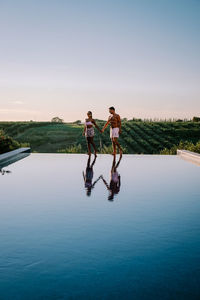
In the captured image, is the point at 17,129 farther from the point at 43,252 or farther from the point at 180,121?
the point at 43,252

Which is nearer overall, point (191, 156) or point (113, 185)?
point (113, 185)

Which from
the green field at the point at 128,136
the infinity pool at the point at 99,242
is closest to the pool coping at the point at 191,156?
the infinity pool at the point at 99,242

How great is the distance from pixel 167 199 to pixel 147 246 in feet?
9.68

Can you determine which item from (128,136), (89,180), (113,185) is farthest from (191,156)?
(128,136)

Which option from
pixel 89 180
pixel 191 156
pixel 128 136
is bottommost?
pixel 89 180

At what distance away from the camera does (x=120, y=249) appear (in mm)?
4086

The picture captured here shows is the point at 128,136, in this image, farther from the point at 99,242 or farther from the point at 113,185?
the point at 99,242

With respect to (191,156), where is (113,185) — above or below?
below

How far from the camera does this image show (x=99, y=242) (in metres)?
4.31

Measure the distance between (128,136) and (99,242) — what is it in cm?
3365

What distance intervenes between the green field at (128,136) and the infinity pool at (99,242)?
2422 cm

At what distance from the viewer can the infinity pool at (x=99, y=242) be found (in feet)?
10.3

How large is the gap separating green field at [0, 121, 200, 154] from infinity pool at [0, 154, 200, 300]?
2422cm

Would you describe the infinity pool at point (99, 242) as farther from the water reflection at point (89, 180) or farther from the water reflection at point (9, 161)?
the water reflection at point (9, 161)
